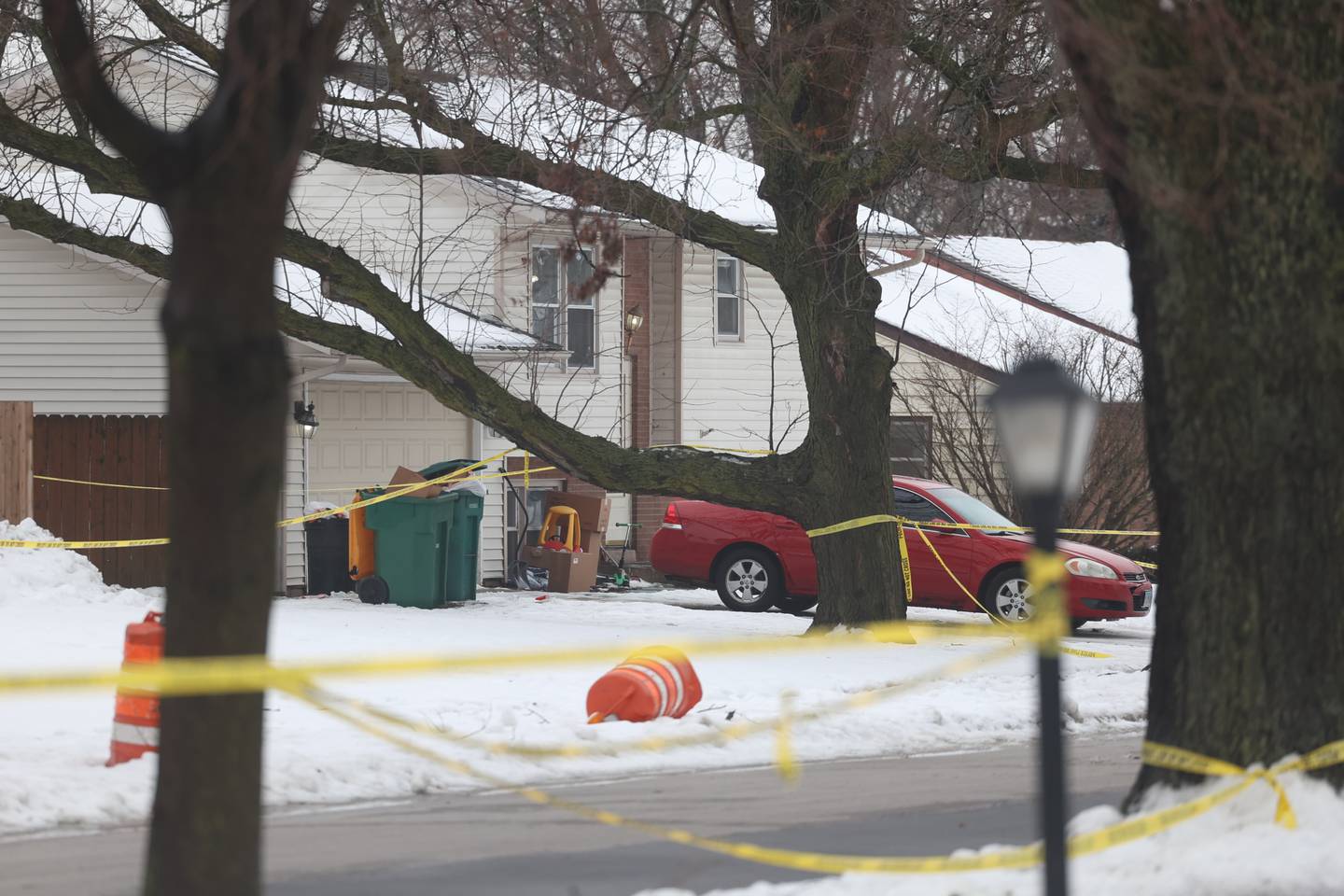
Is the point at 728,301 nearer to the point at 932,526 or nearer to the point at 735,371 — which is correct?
the point at 735,371

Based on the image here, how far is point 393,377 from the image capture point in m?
22.0

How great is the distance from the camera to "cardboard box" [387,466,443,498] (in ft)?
62.2

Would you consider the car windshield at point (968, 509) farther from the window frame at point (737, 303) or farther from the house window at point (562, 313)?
the window frame at point (737, 303)

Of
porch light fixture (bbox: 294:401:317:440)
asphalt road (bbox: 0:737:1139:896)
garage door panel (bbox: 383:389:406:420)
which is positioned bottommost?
asphalt road (bbox: 0:737:1139:896)

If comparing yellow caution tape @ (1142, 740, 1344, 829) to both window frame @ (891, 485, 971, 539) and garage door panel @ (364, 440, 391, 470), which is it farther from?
garage door panel @ (364, 440, 391, 470)

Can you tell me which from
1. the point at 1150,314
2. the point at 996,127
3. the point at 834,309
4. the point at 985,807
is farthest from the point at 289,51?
the point at 834,309

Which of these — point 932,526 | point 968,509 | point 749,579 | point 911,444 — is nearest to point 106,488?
point 749,579

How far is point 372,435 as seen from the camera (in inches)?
881

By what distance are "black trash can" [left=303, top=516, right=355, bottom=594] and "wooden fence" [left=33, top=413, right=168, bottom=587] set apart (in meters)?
1.75

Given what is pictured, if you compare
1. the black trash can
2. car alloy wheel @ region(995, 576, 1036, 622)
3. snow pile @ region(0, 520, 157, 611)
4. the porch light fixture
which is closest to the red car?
car alloy wheel @ region(995, 576, 1036, 622)

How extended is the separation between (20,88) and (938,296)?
16843 millimetres

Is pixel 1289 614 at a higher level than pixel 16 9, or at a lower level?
lower

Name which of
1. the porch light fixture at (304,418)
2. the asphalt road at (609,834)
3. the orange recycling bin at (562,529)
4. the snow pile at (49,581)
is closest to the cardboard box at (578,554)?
the orange recycling bin at (562,529)

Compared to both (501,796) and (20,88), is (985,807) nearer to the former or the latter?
(501,796)
